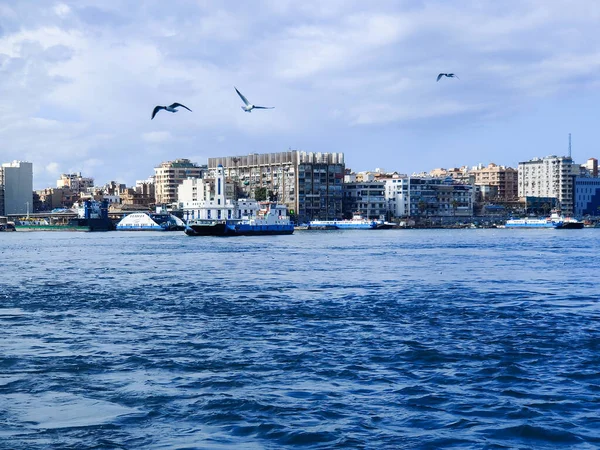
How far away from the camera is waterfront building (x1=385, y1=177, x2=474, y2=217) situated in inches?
7347

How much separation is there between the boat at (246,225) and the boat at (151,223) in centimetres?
4097

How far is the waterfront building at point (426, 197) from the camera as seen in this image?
612 ft

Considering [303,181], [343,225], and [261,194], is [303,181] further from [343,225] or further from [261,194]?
[343,225]

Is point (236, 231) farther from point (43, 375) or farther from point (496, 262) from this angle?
point (43, 375)

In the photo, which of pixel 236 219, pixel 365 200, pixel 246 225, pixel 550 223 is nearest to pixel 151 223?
pixel 236 219

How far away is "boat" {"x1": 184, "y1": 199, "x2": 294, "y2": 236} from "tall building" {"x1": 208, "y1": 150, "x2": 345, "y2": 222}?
51.5 meters

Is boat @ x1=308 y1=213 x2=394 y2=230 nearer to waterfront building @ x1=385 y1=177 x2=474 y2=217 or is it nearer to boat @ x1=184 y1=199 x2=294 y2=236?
waterfront building @ x1=385 y1=177 x2=474 y2=217

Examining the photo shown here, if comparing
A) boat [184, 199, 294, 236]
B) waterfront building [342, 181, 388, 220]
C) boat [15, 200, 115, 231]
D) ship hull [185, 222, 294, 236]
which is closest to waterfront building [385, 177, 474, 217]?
waterfront building [342, 181, 388, 220]

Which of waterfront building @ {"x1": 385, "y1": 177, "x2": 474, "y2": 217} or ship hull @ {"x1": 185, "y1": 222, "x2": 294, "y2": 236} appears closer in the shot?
ship hull @ {"x1": 185, "y1": 222, "x2": 294, "y2": 236}

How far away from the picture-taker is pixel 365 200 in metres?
181

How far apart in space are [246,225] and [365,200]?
74.3 m

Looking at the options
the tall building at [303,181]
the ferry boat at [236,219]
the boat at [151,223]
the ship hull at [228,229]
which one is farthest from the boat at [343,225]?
the ship hull at [228,229]

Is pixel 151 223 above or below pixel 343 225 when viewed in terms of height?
above

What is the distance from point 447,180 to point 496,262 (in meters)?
156
